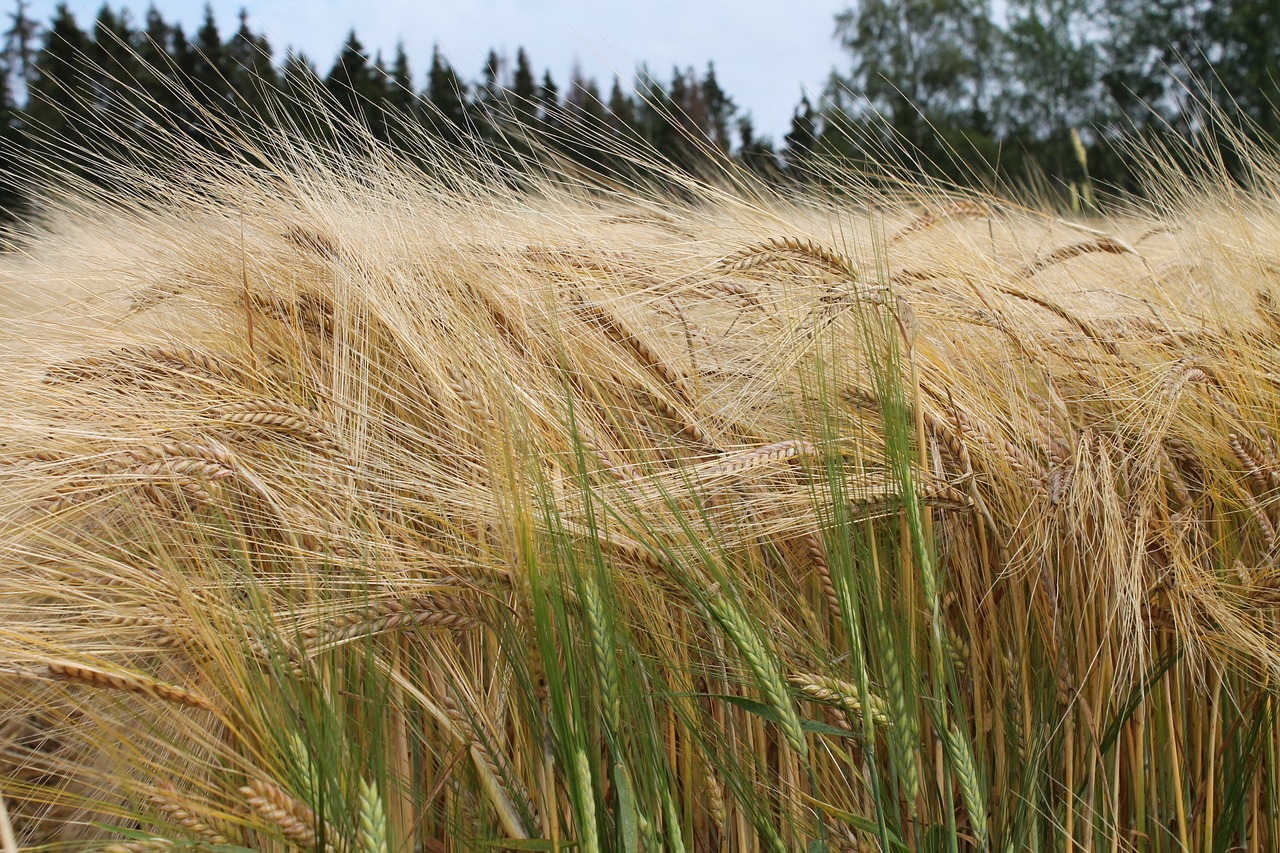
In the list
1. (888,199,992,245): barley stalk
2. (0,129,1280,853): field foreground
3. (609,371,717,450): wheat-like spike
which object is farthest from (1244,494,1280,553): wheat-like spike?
(888,199,992,245): barley stalk

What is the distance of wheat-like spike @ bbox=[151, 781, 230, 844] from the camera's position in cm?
69

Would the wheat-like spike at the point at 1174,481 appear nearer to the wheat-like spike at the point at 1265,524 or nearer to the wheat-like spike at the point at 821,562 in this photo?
the wheat-like spike at the point at 1265,524

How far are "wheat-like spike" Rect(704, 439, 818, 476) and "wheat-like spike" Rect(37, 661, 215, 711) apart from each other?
0.50m

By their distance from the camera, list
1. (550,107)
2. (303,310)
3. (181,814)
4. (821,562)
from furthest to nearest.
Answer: (550,107), (303,310), (821,562), (181,814)

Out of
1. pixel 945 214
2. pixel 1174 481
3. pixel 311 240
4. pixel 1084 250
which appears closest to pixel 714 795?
pixel 1174 481

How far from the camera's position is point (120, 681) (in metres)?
0.63

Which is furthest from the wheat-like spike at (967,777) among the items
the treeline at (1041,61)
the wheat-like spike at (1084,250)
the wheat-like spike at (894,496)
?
the treeline at (1041,61)

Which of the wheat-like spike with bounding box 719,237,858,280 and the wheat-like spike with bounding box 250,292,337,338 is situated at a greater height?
the wheat-like spike with bounding box 250,292,337,338

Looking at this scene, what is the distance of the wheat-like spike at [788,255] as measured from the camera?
1166mm

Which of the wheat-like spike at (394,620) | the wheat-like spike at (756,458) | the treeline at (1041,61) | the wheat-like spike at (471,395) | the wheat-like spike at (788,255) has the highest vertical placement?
the treeline at (1041,61)

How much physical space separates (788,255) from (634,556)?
53 cm

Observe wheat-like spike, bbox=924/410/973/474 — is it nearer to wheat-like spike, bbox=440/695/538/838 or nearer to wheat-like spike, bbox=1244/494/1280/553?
wheat-like spike, bbox=1244/494/1280/553

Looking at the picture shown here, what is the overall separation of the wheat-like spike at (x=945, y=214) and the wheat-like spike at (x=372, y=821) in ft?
3.95

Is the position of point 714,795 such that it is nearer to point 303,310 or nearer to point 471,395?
point 471,395
